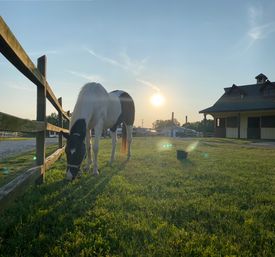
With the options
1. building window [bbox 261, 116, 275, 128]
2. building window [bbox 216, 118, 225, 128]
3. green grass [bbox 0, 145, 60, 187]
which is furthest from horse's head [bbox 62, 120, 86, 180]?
building window [bbox 216, 118, 225, 128]

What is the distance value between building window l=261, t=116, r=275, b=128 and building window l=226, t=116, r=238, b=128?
2845 millimetres

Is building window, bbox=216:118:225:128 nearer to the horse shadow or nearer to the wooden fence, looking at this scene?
the horse shadow

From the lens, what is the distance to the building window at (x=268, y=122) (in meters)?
27.8

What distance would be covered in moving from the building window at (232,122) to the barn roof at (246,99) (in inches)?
50.3

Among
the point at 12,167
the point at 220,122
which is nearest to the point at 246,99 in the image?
the point at 220,122

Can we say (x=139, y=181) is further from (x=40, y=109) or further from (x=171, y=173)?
(x=40, y=109)

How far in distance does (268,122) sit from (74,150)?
27.0 meters

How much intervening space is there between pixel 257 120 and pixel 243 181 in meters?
26.2

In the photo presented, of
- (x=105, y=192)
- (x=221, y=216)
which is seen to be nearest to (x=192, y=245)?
(x=221, y=216)

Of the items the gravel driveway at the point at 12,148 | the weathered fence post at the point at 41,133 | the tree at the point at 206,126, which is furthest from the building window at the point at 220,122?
the weathered fence post at the point at 41,133

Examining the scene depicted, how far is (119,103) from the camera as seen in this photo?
8.14 m

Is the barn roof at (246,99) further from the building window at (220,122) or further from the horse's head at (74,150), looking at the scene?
the horse's head at (74,150)

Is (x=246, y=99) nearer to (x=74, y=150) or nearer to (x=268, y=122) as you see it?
(x=268, y=122)

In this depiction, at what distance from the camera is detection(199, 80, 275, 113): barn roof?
28750 mm
